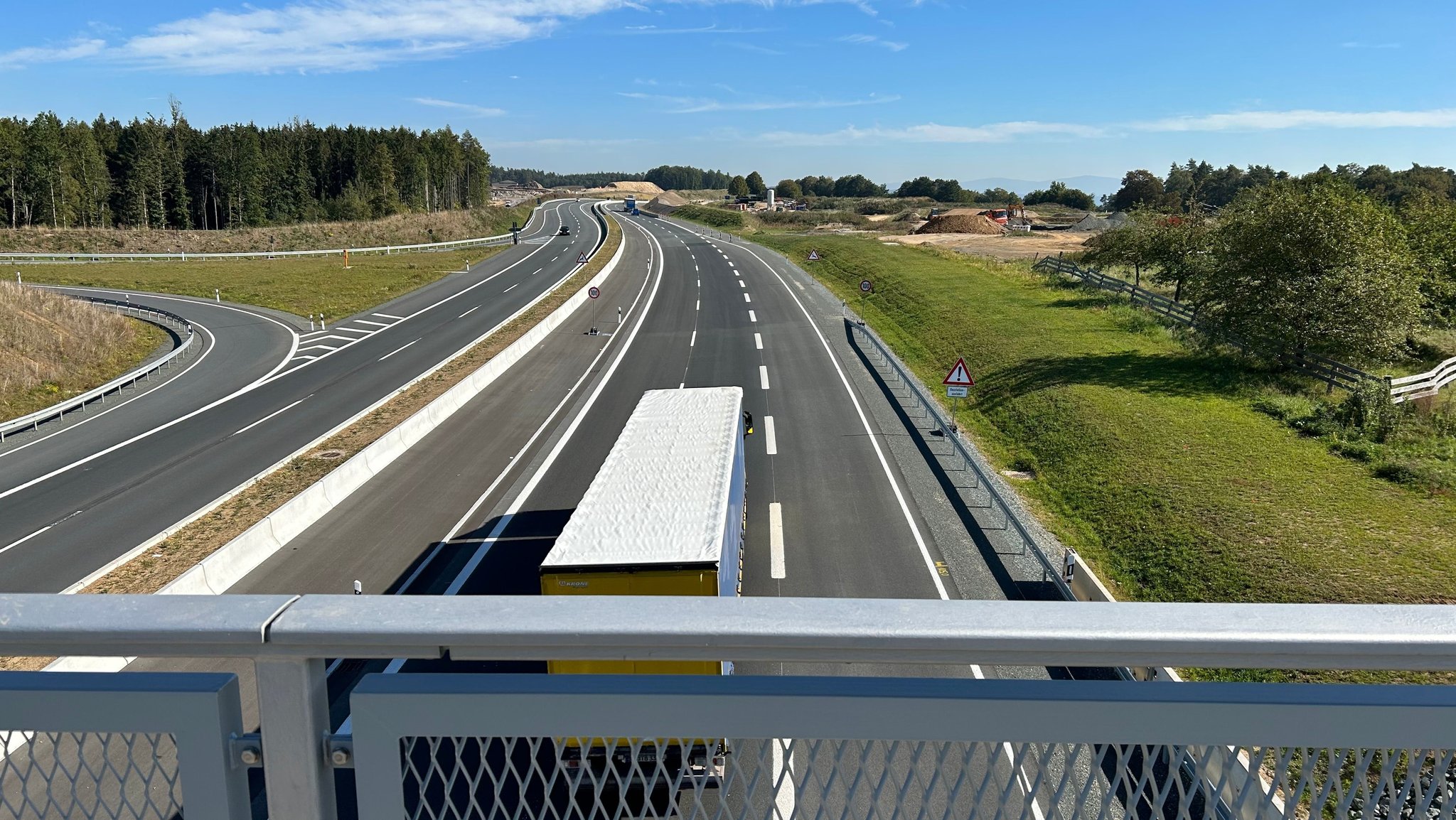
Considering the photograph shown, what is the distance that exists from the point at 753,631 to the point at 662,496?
11536 millimetres

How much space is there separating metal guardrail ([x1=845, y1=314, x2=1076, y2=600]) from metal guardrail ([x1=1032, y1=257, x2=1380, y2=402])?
499 inches

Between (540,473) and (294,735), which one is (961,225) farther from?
(294,735)

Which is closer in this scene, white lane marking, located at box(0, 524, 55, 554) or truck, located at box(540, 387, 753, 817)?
truck, located at box(540, 387, 753, 817)

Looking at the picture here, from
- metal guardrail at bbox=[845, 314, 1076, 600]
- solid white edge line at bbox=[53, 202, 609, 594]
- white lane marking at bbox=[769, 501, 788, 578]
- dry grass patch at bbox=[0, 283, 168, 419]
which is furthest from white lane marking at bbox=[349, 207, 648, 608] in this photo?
dry grass patch at bbox=[0, 283, 168, 419]

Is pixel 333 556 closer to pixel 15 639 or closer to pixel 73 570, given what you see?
pixel 73 570

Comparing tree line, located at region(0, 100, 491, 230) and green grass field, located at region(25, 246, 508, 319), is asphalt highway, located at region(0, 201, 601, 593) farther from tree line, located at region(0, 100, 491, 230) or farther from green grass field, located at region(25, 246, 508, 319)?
tree line, located at region(0, 100, 491, 230)

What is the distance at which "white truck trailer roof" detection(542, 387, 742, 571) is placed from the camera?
11.4 m

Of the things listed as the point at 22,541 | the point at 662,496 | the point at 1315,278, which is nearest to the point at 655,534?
the point at 662,496

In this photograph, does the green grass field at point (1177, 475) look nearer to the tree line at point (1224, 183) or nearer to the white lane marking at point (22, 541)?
the white lane marking at point (22, 541)

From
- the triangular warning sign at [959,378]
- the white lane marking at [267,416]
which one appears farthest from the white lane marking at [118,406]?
the triangular warning sign at [959,378]

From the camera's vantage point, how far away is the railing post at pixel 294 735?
6.27 ft

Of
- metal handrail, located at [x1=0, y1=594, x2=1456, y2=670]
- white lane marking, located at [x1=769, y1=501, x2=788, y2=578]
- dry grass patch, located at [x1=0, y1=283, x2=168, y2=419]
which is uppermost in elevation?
metal handrail, located at [x1=0, y1=594, x2=1456, y2=670]

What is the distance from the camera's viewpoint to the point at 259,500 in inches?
815

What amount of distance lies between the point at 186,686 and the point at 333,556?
17882mm
